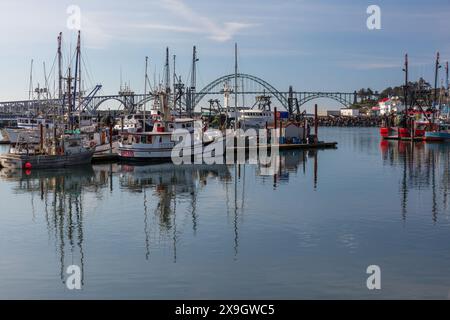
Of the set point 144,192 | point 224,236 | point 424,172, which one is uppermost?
point 424,172

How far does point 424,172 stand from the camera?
4962cm

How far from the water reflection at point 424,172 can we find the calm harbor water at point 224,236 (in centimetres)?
20

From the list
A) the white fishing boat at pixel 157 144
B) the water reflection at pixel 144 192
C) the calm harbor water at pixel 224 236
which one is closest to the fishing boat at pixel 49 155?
the water reflection at pixel 144 192

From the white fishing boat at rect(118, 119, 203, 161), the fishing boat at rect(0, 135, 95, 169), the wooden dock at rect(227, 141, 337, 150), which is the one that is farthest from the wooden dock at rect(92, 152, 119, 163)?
the wooden dock at rect(227, 141, 337, 150)

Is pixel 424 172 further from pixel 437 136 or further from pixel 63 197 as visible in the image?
pixel 437 136

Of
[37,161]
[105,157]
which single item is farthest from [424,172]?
[37,161]

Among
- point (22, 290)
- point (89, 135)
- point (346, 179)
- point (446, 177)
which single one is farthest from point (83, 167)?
point (22, 290)

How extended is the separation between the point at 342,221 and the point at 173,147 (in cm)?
3181

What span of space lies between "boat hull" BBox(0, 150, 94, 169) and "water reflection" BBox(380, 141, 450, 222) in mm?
27665

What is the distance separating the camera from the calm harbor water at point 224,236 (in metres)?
18.0

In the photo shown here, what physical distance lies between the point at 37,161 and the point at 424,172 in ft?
107

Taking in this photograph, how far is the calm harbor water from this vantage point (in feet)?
59.1

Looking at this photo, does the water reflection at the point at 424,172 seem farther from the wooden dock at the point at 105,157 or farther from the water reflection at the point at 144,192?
the wooden dock at the point at 105,157
